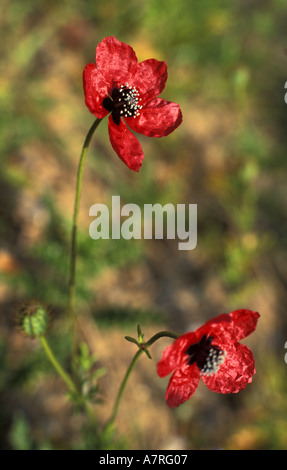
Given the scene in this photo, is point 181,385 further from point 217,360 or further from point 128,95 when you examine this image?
point 128,95

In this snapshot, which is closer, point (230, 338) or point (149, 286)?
point (230, 338)

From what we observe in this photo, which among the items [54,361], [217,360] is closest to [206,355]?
[217,360]

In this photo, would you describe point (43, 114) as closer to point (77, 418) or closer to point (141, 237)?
point (141, 237)

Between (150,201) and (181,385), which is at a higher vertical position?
(150,201)

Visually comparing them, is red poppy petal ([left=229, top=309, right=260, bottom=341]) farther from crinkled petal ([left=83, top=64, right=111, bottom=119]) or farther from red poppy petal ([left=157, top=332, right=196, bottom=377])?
crinkled petal ([left=83, top=64, right=111, bottom=119])

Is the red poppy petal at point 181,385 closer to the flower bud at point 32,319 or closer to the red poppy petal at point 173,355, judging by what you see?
the red poppy petal at point 173,355

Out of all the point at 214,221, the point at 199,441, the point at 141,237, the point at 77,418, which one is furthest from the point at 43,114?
the point at 199,441
